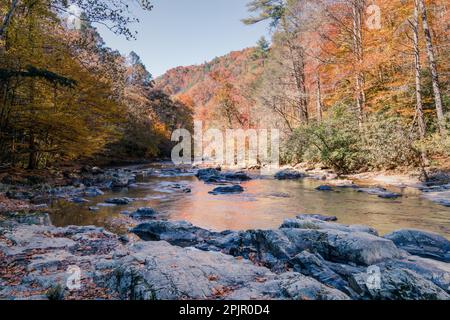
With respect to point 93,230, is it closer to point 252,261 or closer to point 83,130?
point 252,261

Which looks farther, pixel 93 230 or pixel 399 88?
pixel 399 88

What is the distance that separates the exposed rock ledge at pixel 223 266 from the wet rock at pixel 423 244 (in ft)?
0.25

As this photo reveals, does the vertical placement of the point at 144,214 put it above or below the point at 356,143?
below

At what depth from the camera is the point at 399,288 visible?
10.1 feet

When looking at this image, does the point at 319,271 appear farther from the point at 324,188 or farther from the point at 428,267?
the point at 324,188

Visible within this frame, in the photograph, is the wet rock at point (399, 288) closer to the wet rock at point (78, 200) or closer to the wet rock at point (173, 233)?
the wet rock at point (173, 233)

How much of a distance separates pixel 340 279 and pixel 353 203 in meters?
6.58

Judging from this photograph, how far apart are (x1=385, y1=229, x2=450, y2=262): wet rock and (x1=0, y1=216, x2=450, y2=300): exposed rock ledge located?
0.08m

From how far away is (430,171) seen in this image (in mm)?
12383

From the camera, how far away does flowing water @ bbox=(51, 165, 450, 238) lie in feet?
24.6

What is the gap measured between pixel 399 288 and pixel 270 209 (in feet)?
20.5

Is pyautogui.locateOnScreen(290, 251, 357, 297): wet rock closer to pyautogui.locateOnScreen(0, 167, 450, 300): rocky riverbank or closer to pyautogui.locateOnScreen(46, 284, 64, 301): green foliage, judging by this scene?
pyautogui.locateOnScreen(0, 167, 450, 300): rocky riverbank

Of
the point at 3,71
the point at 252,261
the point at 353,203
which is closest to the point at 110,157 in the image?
the point at 3,71

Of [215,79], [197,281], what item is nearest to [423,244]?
[197,281]
